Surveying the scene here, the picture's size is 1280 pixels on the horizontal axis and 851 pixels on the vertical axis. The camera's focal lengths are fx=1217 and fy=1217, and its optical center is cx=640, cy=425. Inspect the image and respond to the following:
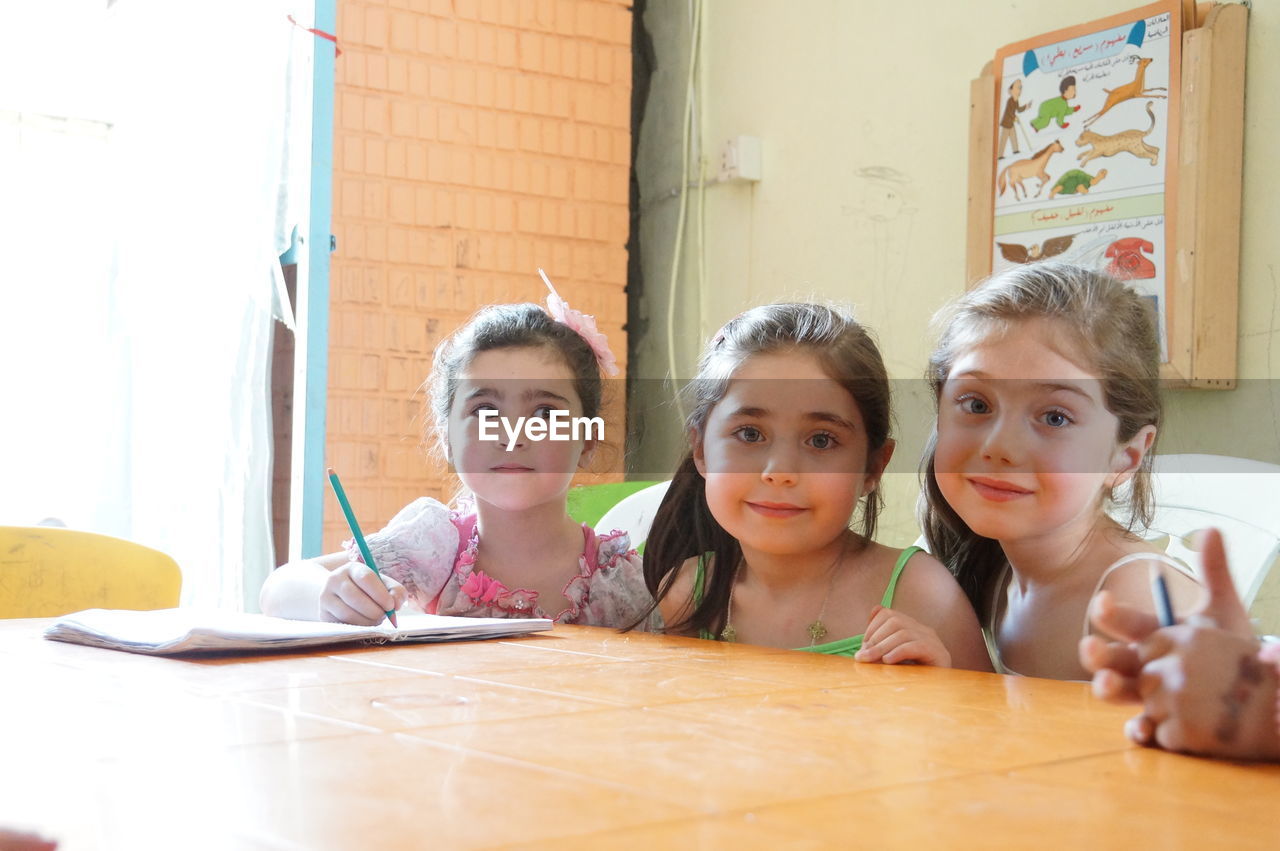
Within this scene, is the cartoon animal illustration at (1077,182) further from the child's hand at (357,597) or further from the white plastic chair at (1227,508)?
the child's hand at (357,597)

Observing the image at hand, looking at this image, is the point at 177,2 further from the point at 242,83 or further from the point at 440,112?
the point at 440,112

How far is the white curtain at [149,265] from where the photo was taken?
2.48 m

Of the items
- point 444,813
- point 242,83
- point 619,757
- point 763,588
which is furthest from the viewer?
point 242,83

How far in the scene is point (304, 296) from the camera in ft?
6.91

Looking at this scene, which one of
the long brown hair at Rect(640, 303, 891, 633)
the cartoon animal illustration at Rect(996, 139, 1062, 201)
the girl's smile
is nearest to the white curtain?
the long brown hair at Rect(640, 303, 891, 633)

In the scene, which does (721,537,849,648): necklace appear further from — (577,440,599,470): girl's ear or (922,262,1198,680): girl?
(577,440,599,470): girl's ear

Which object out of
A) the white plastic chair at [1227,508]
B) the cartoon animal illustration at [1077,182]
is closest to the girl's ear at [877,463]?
the white plastic chair at [1227,508]

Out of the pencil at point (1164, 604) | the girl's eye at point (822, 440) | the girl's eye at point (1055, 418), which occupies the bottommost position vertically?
the pencil at point (1164, 604)

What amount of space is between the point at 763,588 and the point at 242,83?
1.69 meters

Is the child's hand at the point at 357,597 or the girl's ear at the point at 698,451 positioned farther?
the girl's ear at the point at 698,451

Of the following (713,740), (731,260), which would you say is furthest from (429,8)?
(713,740)

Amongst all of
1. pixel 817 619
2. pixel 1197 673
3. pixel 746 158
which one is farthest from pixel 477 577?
pixel 746 158

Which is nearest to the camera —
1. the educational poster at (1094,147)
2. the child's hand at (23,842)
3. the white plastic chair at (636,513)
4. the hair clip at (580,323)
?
the child's hand at (23,842)

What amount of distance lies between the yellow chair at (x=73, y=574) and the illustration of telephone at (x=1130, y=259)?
1.73 metres
